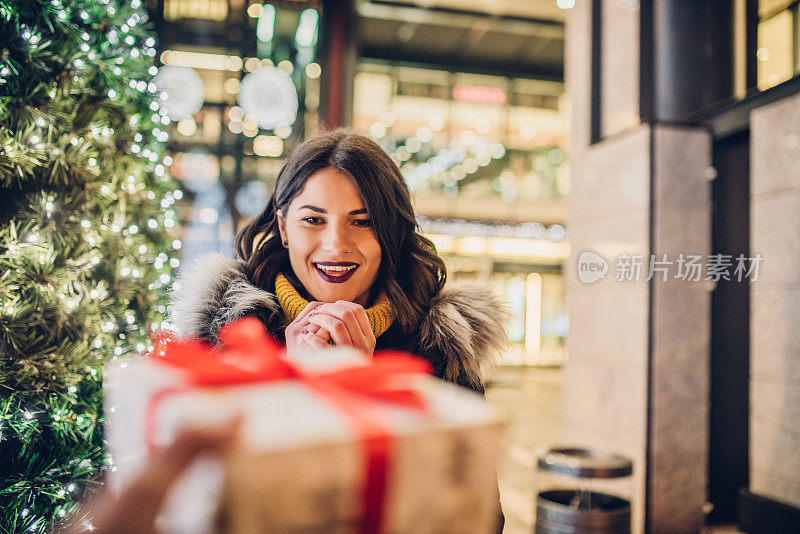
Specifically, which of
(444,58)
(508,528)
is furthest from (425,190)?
(508,528)

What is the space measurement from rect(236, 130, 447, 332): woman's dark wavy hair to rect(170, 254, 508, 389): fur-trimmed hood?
0.17 ft

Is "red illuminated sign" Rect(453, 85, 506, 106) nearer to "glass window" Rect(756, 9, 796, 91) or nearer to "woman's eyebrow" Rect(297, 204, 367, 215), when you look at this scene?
"glass window" Rect(756, 9, 796, 91)

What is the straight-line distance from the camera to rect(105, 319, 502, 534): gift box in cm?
48

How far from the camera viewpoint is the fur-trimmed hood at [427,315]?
132cm

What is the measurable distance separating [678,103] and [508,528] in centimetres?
381

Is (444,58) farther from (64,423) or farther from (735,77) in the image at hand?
(64,423)

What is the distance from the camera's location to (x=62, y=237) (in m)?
2.14

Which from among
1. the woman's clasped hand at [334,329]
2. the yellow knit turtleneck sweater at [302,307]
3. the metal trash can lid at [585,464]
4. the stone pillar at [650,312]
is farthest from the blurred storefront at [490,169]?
the woman's clasped hand at [334,329]

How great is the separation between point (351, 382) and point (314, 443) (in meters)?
0.13

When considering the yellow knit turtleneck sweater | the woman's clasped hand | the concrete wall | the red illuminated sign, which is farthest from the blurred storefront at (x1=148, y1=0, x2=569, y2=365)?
the woman's clasped hand

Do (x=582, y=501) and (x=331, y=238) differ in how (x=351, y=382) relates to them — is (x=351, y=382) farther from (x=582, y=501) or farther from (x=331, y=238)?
(x=582, y=501)

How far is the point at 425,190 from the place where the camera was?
45.5 ft

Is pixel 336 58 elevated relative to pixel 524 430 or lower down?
elevated

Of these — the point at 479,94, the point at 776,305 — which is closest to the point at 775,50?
the point at 776,305
